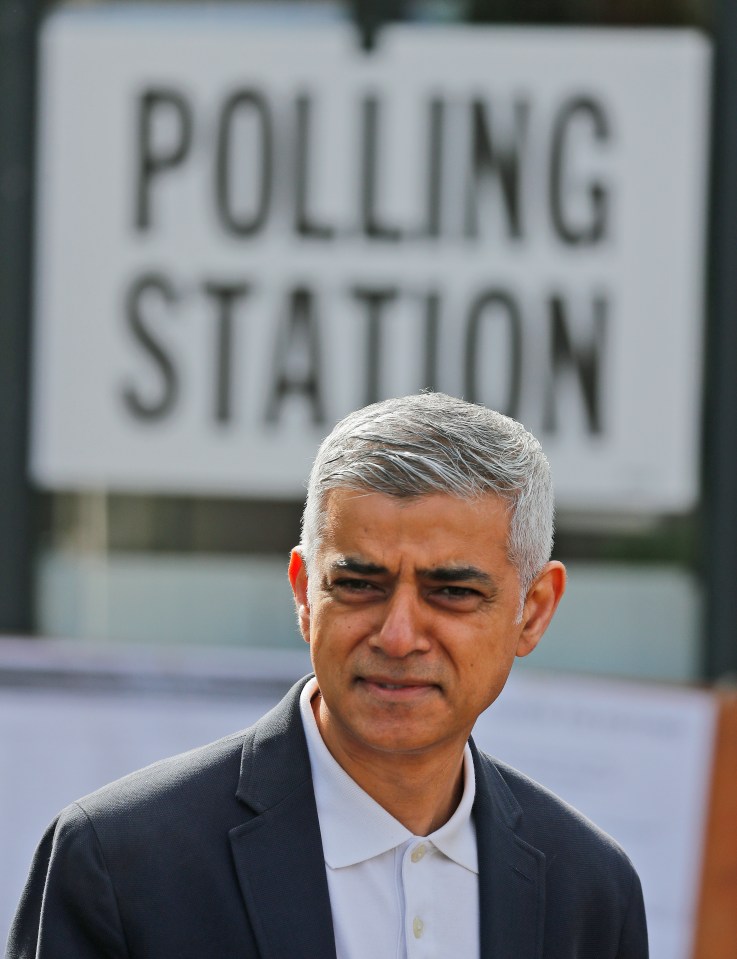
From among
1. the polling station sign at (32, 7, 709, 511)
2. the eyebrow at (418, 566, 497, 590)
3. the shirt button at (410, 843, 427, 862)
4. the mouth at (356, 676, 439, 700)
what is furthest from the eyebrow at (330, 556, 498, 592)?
the polling station sign at (32, 7, 709, 511)

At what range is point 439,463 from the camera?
5.77 ft

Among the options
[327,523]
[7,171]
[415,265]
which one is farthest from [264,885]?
[7,171]

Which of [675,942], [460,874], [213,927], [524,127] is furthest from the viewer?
[524,127]

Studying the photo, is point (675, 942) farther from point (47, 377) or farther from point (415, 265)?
point (47, 377)

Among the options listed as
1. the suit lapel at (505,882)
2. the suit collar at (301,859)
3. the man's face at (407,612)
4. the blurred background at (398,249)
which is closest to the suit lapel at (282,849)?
the suit collar at (301,859)

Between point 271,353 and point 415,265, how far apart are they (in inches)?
20.8

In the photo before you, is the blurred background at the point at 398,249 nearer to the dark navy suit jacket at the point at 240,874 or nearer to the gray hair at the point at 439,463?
the dark navy suit jacket at the point at 240,874

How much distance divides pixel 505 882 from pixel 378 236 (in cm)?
302

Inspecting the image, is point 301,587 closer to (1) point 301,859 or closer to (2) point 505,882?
(1) point 301,859

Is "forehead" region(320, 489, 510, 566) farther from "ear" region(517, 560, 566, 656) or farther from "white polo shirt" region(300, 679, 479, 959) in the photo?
"white polo shirt" region(300, 679, 479, 959)

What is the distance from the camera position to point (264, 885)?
177 cm

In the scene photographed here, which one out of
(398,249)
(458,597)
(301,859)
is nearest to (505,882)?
(301,859)

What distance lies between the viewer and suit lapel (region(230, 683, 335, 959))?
1746mm

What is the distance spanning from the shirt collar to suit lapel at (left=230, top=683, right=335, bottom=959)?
0.02 metres
